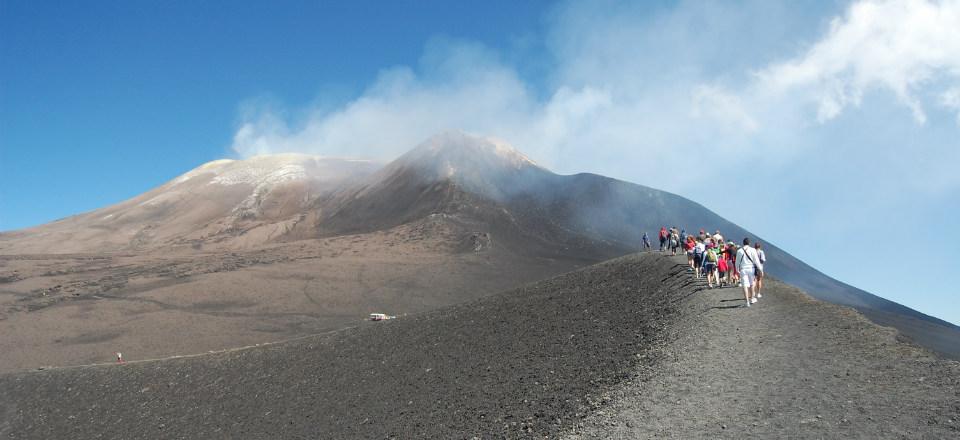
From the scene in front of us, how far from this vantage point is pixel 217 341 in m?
51.6

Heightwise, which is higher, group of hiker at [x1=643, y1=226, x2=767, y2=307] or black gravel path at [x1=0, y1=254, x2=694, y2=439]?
group of hiker at [x1=643, y1=226, x2=767, y2=307]

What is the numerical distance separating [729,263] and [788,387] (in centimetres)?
950

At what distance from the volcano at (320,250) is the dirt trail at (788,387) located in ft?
121

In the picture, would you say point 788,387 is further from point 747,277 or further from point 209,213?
point 209,213

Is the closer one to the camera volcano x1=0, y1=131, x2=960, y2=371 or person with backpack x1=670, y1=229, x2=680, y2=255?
person with backpack x1=670, y1=229, x2=680, y2=255

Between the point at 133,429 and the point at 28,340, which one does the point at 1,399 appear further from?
the point at 28,340

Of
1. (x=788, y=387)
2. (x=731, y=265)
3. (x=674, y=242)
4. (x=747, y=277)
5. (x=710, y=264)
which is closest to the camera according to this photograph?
(x=788, y=387)

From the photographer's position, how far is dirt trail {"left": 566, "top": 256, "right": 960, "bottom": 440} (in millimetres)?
9602

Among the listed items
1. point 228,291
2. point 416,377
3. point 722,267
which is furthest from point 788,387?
point 228,291

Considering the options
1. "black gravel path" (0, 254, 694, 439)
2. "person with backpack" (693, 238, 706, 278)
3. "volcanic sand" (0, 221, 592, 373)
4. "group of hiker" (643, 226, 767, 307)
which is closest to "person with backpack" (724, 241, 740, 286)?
"group of hiker" (643, 226, 767, 307)

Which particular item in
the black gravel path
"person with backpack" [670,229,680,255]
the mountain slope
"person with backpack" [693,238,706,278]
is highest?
the mountain slope

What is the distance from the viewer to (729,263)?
20391 mm

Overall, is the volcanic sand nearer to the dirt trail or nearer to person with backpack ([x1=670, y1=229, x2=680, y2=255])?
person with backpack ([x1=670, y1=229, x2=680, y2=255])

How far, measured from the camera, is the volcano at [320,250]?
189 feet
